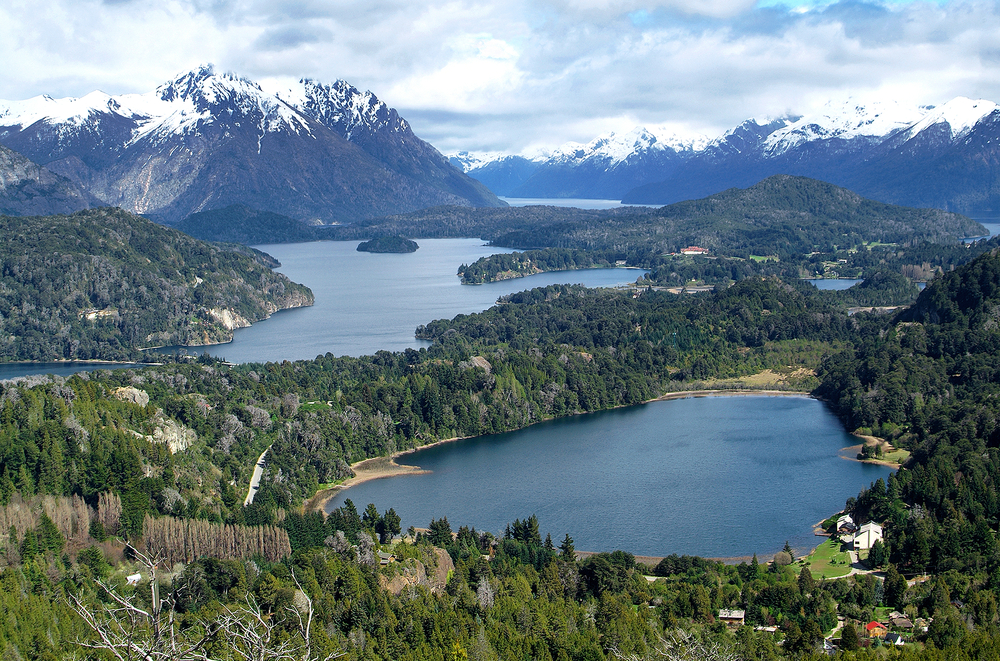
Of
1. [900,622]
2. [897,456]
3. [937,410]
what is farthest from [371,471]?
[937,410]

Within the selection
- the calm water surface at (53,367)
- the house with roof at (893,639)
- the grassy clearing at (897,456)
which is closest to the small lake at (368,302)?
the calm water surface at (53,367)

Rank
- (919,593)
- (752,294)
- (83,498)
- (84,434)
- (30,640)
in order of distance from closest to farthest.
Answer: (30,640)
(919,593)
(83,498)
(84,434)
(752,294)

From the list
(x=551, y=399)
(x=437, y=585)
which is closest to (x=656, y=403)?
(x=551, y=399)

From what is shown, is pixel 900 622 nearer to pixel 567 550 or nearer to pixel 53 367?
pixel 567 550

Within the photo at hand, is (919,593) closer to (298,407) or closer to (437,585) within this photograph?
(437,585)

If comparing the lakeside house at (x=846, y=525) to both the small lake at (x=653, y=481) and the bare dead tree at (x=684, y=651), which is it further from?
the bare dead tree at (x=684, y=651)

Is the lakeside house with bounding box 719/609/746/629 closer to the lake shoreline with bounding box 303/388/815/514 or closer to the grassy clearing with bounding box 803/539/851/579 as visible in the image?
the grassy clearing with bounding box 803/539/851/579

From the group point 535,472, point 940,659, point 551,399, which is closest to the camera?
point 940,659

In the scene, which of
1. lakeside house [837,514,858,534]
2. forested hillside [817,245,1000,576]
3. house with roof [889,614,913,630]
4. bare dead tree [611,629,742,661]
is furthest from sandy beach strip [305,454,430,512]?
house with roof [889,614,913,630]
